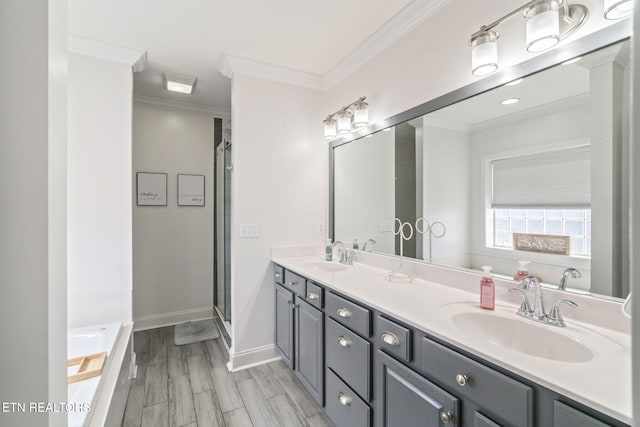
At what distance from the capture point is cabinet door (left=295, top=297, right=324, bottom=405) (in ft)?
5.67

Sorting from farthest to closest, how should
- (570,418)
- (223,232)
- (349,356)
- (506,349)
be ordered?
(223,232) → (349,356) → (506,349) → (570,418)

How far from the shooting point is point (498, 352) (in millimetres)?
833

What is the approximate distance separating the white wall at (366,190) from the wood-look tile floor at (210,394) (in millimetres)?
1199

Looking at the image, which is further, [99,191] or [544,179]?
[99,191]

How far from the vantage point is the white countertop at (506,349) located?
Result: 672mm

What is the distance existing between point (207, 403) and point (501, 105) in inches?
98.5

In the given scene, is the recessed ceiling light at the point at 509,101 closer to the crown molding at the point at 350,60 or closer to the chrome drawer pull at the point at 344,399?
the crown molding at the point at 350,60

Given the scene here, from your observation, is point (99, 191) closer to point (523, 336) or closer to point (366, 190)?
point (366, 190)

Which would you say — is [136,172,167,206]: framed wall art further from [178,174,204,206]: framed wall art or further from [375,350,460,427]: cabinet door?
[375,350,460,427]: cabinet door

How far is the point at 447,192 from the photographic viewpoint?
163cm

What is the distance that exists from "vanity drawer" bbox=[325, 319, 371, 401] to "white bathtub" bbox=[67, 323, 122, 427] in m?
1.10

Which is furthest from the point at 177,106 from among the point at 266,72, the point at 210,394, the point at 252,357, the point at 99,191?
the point at 210,394

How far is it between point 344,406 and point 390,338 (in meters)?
0.60

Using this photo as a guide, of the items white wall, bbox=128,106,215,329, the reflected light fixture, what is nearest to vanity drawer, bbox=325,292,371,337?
the reflected light fixture
